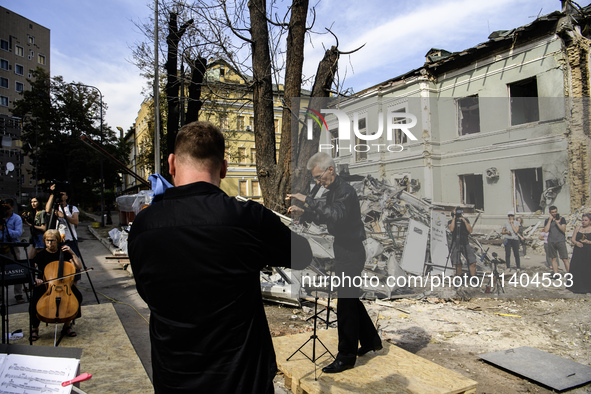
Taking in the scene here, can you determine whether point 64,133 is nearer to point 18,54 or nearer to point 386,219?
point 18,54

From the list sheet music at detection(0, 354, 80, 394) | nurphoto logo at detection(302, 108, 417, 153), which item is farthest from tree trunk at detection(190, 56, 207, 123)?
sheet music at detection(0, 354, 80, 394)

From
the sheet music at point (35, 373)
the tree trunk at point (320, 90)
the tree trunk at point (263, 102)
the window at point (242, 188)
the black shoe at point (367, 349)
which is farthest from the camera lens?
the window at point (242, 188)

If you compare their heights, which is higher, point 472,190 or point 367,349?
point 472,190

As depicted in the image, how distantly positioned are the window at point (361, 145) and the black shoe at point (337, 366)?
289cm

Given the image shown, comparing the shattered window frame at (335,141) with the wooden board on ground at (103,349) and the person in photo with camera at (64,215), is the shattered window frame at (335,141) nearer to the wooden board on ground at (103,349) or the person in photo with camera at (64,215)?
the wooden board on ground at (103,349)

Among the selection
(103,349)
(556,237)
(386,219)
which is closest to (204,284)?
(103,349)

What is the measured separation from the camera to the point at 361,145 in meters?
5.62

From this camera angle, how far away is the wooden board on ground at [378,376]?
3381mm

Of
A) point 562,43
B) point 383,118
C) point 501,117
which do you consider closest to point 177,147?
point 383,118

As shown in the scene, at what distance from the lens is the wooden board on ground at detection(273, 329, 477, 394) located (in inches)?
133

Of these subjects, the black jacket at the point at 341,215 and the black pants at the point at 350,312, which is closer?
the black pants at the point at 350,312

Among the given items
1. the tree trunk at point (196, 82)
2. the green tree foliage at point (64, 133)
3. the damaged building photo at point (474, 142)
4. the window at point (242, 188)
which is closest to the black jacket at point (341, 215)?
the damaged building photo at point (474, 142)

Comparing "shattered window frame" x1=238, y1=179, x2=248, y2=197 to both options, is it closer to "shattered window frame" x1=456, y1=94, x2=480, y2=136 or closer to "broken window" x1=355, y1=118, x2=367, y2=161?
"broken window" x1=355, y1=118, x2=367, y2=161

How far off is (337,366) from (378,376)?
406mm
